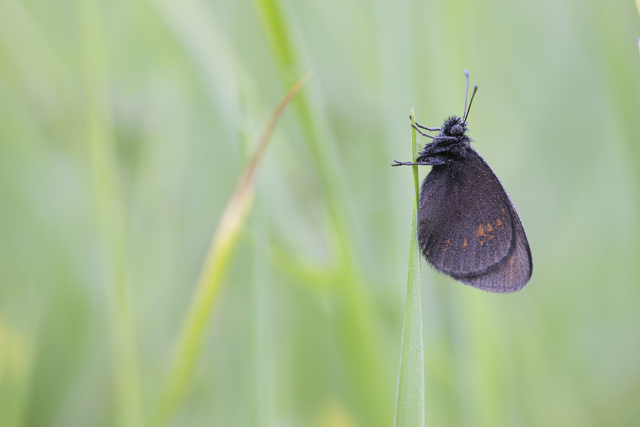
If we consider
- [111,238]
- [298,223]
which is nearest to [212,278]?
[111,238]

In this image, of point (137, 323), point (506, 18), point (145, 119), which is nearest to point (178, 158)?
point (145, 119)

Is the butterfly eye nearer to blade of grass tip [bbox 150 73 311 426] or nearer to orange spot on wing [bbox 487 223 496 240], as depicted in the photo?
orange spot on wing [bbox 487 223 496 240]

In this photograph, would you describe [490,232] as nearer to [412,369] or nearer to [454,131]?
[454,131]

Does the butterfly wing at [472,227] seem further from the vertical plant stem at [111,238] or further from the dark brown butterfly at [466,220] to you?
the vertical plant stem at [111,238]

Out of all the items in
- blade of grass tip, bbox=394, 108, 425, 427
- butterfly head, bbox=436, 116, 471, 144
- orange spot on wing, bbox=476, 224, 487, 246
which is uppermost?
butterfly head, bbox=436, 116, 471, 144

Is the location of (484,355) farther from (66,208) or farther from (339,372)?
(66,208)

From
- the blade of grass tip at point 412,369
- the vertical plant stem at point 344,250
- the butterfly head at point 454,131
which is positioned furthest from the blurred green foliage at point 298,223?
the blade of grass tip at point 412,369

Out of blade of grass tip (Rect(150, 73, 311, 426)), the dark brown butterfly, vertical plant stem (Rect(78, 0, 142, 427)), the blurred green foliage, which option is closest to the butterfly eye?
the dark brown butterfly

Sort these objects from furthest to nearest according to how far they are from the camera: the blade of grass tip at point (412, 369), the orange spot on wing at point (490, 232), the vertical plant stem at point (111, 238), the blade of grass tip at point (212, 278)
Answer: the orange spot on wing at point (490, 232)
the vertical plant stem at point (111, 238)
the blade of grass tip at point (212, 278)
the blade of grass tip at point (412, 369)
